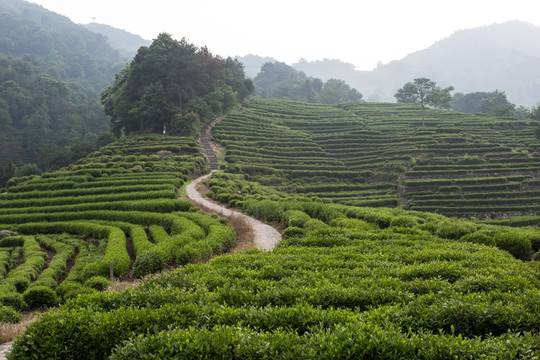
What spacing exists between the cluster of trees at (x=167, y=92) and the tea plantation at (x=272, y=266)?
36.6ft

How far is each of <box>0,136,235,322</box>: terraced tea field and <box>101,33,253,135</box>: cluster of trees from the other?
17.9 m

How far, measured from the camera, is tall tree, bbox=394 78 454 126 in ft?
265

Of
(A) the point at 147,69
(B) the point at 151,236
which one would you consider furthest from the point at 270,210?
(A) the point at 147,69

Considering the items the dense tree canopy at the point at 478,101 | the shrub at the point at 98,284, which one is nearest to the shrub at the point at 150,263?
the shrub at the point at 98,284

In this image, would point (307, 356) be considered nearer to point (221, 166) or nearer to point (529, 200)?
point (221, 166)

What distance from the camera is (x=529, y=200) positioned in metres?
42.9

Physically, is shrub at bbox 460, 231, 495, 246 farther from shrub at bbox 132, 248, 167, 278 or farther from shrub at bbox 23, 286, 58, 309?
shrub at bbox 23, 286, 58, 309

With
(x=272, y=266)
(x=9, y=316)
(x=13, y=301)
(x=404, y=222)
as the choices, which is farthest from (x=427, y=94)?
(x=9, y=316)

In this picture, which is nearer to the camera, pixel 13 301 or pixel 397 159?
pixel 13 301

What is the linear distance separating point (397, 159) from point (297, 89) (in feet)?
305

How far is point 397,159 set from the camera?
5659 centimetres

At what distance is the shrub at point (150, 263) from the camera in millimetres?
15766

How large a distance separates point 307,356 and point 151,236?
65.2ft

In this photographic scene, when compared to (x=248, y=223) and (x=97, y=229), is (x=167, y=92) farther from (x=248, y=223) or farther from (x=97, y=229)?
(x=248, y=223)
